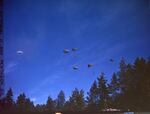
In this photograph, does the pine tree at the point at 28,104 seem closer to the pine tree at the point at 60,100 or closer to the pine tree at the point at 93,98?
the pine tree at the point at 60,100

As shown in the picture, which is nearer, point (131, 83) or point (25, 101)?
point (25, 101)

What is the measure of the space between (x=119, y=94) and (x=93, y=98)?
0.79 m

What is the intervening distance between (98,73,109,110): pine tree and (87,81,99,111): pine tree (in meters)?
0.14

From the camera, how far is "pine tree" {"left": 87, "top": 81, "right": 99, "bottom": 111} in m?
8.66

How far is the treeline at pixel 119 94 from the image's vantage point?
27.9ft

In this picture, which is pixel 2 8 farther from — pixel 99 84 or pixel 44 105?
pixel 99 84

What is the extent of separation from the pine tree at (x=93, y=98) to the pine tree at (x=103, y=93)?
0.14 metres

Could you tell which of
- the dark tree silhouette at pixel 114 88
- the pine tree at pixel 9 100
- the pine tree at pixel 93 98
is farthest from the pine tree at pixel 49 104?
the dark tree silhouette at pixel 114 88

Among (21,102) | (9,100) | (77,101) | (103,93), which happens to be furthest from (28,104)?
(103,93)

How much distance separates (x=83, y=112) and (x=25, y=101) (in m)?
1.78

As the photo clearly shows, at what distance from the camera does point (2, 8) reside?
789cm

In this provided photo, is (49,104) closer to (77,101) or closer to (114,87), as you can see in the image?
(77,101)

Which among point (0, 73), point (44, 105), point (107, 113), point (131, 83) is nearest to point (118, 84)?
point (131, 83)

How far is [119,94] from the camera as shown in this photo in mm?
8867
